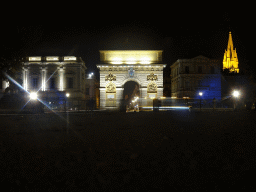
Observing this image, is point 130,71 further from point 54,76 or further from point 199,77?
point 199,77

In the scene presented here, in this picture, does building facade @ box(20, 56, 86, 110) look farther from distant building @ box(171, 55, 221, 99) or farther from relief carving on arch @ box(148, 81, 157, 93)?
distant building @ box(171, 55, 221, 99)

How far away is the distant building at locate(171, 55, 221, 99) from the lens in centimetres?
5144

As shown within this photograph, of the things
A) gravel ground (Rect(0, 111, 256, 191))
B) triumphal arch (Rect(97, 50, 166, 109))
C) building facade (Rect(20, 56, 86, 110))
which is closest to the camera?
gravel ground (Rect(0, 111, 256, 191))

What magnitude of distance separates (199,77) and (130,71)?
16.2 metres

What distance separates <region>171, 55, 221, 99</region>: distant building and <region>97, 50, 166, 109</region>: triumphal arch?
910 centimetres

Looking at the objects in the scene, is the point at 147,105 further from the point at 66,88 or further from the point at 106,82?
the point at 66,88

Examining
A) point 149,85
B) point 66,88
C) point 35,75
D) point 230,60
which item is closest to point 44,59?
point 35,75

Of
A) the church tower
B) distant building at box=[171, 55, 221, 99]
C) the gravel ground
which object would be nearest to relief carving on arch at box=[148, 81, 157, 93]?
distant building at box=[171, 55, 221, 99]

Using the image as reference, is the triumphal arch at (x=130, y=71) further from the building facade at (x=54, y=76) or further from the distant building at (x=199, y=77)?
the distant building at (x=199, y=77)

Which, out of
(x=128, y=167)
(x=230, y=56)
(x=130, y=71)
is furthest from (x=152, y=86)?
(x=230, y=56)

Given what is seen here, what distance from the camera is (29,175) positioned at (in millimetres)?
2545

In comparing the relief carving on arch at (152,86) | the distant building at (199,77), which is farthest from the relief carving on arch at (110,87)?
the distant building at (199,77)

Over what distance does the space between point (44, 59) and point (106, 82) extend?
12728mm

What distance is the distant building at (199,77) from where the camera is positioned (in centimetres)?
5144
